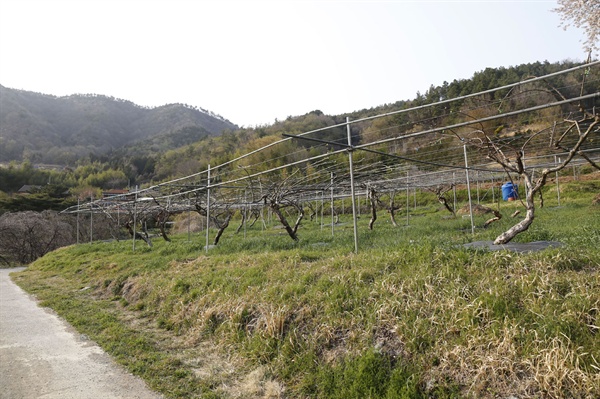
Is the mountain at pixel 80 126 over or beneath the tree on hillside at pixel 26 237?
over

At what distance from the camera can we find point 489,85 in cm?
1388

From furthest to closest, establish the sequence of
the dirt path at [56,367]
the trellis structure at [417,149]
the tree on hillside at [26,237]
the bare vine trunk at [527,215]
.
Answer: the tree on hillside at [26,237] → the bare vine trunk at [527,215] → the trellis structure at [417,149] → the dirt path at [56,367]

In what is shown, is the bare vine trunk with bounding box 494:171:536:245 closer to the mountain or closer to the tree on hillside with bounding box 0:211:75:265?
the tree on hillside with bounding box 0:211:75:265

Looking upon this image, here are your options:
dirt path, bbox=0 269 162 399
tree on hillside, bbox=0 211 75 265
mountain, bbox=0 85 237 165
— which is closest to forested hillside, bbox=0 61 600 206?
mountain, bbox=0 85 237 165

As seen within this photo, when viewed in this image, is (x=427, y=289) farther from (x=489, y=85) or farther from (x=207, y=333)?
(x=489, y=85)

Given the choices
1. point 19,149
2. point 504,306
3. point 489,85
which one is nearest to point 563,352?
point 504,306

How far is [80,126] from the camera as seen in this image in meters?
72.4

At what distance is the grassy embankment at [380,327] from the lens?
9.66 ft

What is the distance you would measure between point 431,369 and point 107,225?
2536cm

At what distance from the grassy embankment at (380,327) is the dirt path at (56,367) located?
8.9 inches

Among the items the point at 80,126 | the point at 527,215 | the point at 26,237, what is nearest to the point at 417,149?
the point at 527,215

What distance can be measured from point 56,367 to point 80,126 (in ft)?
265

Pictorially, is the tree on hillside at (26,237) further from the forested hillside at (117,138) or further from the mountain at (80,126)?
the mountain at (80,126)

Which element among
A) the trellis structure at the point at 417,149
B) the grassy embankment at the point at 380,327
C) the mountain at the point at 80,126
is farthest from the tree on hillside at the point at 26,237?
the mountain at the point at 80,126
